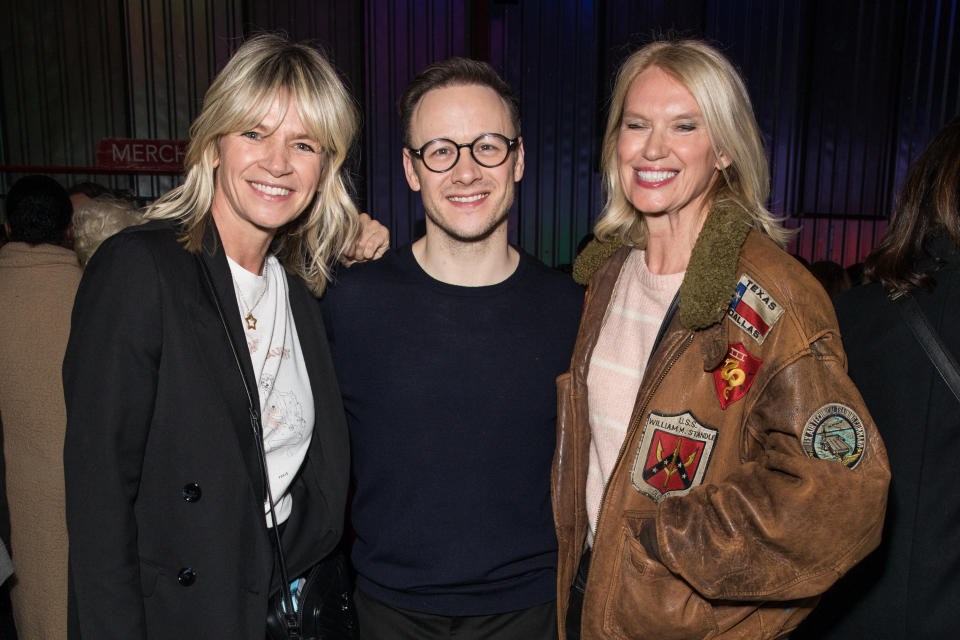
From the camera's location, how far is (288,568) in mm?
1652

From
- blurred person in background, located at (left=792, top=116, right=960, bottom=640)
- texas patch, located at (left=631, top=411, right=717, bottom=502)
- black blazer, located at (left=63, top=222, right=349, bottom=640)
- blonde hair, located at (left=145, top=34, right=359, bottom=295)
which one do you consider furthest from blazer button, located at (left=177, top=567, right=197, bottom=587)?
A: blurred person in background, located at (left=792, top=116, right=960, bottom=640)

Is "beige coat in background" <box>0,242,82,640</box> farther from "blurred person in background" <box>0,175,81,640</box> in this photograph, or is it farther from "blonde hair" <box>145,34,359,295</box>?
"blonde hair" <box>145,34,359,295</box>

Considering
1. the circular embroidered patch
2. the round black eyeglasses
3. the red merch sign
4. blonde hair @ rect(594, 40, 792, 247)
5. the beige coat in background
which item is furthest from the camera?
the red merch sign

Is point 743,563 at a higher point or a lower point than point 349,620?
higher

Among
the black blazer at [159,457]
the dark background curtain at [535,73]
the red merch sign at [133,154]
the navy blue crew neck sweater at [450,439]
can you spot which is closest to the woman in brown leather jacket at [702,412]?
the navy blue crew neck sweater at [450,439]

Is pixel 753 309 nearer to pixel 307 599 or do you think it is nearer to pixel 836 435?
pixel 836 435

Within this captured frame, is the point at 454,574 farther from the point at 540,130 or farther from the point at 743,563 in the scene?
the point at 540,130

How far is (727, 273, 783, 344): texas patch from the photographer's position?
1321 mm

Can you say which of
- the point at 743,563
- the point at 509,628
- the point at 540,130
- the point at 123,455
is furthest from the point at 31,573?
the point at 540,130

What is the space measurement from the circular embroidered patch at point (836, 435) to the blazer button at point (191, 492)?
122cm

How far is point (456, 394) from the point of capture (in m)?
1.74

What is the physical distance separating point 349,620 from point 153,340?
3.01 ft

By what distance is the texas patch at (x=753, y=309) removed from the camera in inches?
52.0

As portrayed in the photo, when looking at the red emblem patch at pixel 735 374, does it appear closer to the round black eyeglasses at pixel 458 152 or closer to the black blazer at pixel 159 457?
the round black eyeglasses at pixel 458 152
